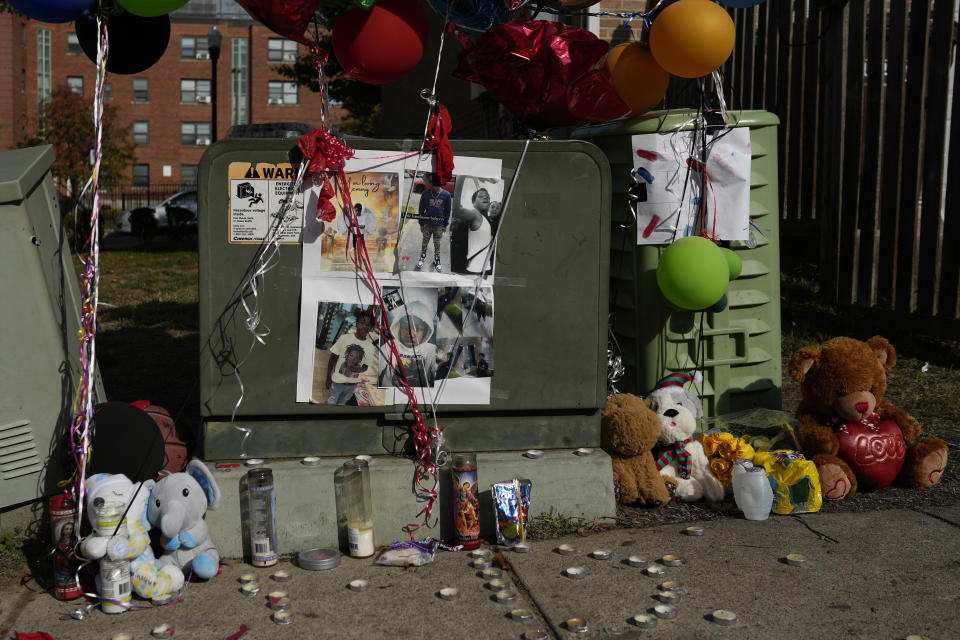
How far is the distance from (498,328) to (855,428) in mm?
1668

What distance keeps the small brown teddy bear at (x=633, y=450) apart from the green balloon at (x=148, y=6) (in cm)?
229

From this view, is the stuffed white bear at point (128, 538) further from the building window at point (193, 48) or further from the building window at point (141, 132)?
the building window at point (193, 48)

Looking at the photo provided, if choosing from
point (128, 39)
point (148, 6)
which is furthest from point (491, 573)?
point (128, 39)

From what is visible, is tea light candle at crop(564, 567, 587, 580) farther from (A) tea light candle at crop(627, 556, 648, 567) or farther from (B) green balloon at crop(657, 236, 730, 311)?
(B) green balloon at crop(657, 236, 730, 311)

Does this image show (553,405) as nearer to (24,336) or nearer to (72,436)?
(72,436)

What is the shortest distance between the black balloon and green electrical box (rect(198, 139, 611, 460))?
0.52 m

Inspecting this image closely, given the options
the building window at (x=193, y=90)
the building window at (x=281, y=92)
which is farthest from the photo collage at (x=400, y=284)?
the building window at (x=193, y=90)

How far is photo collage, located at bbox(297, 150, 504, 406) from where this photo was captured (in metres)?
3.43

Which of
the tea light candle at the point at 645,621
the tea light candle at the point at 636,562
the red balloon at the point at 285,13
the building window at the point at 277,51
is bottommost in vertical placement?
the tea light candle at the point at 645,621

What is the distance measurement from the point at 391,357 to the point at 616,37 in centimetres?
459

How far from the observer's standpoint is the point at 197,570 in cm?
310

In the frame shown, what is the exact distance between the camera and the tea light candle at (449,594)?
2953 millimetres

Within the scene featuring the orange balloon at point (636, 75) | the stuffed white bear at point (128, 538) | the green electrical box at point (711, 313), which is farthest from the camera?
the green electrical box at point (711, 313)

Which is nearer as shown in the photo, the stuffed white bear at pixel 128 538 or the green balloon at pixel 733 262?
the stuffed white bear at pixel 128 538
